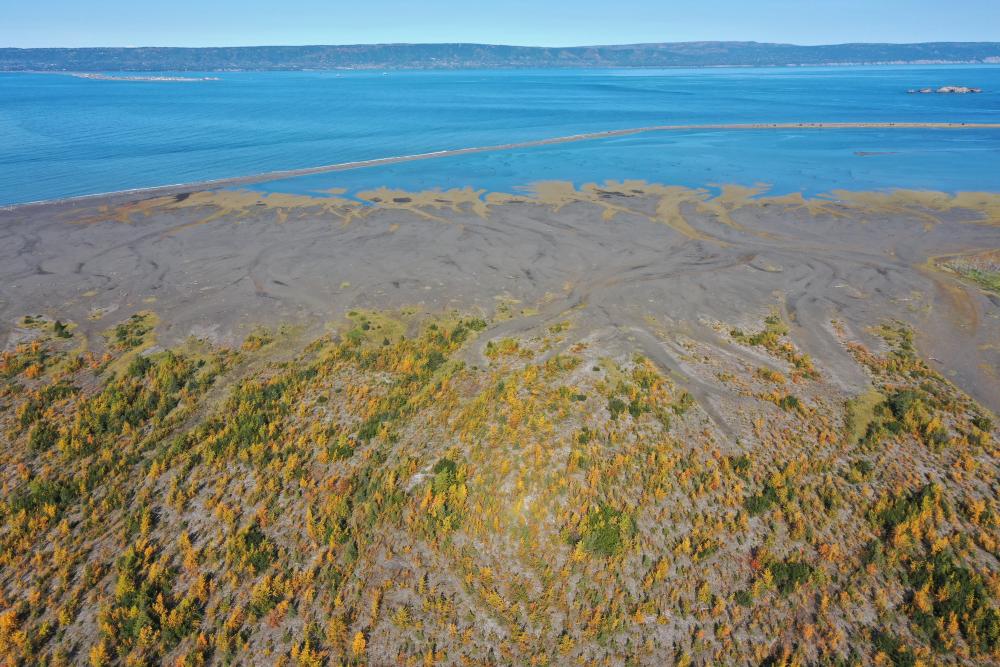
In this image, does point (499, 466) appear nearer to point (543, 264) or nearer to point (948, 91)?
point (543, 264)

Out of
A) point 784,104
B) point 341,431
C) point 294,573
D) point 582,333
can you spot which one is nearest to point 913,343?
point 582,333

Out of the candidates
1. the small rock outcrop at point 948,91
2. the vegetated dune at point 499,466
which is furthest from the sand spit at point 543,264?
the small rock outcrop at point 948,91

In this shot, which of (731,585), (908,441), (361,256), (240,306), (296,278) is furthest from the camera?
(361,256)

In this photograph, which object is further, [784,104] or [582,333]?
[784,104]

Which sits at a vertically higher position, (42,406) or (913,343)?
(913,343)

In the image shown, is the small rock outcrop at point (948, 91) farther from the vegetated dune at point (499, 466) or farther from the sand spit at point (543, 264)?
the vegetated dune at point (499, 466)

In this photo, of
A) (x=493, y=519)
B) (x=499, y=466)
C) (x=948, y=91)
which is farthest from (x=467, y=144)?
(x=948, y=91)

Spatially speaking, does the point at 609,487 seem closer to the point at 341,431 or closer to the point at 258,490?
the point at 341,431
